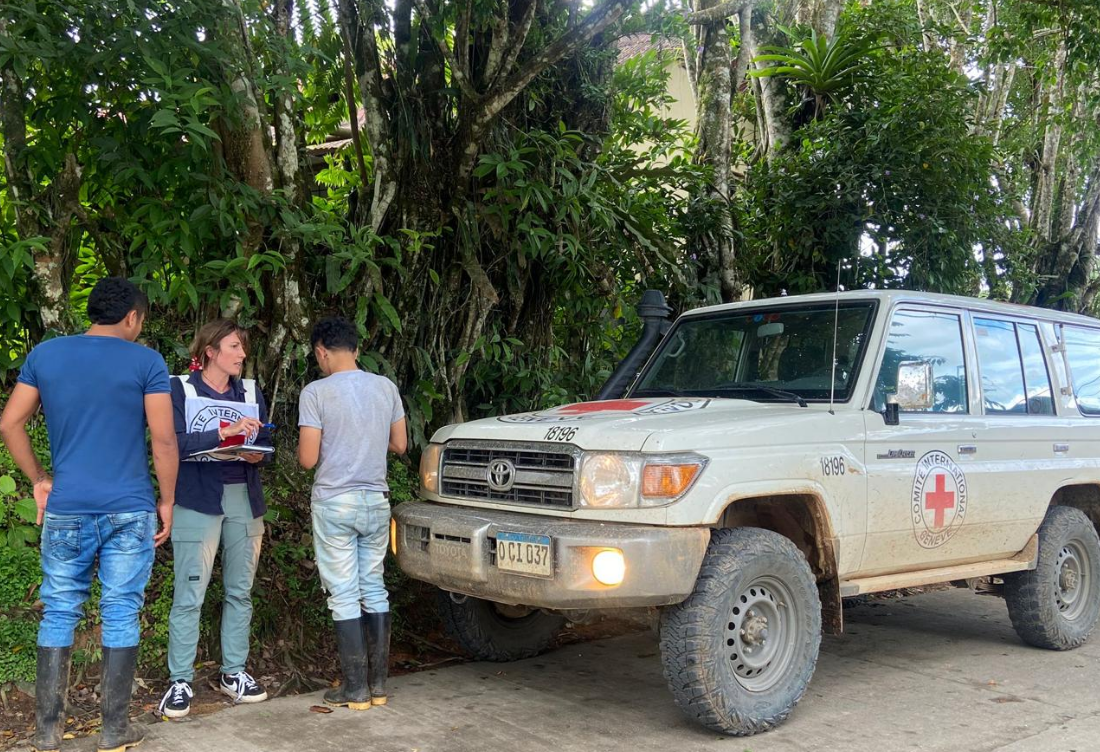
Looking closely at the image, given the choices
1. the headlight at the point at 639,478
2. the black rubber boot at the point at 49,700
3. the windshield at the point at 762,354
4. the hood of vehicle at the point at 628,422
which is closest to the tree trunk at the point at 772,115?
the windshield at the point at 762,354

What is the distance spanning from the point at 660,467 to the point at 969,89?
664cm

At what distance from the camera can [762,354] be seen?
5.24 m

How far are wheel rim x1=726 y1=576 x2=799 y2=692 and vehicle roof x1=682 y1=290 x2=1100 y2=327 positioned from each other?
1680 millimetres

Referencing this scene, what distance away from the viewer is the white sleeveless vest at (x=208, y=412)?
4.30 meters

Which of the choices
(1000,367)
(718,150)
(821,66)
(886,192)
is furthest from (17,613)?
(821,66)

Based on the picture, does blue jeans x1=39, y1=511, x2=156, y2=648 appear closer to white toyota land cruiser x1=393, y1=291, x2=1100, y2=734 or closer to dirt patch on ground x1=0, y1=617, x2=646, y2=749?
dirt patch on ground x1=0, y1=617, x2=646, y2=749

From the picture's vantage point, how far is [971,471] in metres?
4.99

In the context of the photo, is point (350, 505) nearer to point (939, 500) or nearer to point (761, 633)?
point (761, 633)

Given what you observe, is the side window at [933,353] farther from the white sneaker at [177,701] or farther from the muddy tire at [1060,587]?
the white sneaker at [177,701]

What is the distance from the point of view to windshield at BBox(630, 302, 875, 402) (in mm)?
4824

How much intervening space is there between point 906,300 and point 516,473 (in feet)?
7.52

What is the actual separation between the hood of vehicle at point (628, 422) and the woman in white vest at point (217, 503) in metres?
0.97

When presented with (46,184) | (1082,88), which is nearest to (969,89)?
(1082,88)

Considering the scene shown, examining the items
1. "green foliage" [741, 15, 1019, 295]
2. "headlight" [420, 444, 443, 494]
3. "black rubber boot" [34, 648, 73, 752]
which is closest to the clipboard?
"headlight" [420, 444, 443, 494]
